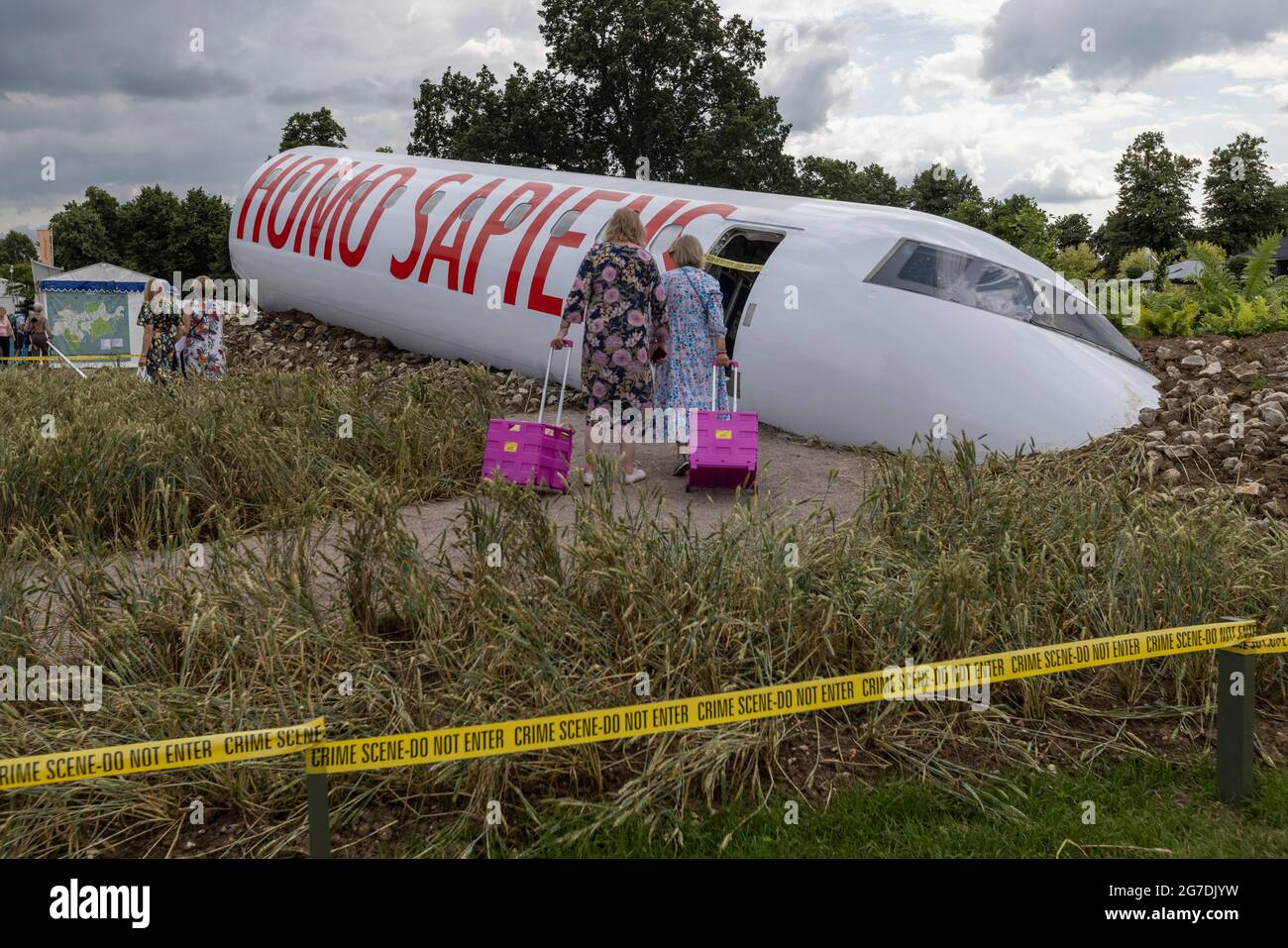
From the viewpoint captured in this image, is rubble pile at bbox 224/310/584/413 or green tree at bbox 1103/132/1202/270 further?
green tree at bbox 1103/132/1202/270

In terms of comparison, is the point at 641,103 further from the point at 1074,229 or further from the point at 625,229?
the point at 1074,229

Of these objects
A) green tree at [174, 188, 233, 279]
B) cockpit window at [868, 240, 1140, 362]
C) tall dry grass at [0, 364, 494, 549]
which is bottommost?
tall dry grass at [0, 364, 494, 549]

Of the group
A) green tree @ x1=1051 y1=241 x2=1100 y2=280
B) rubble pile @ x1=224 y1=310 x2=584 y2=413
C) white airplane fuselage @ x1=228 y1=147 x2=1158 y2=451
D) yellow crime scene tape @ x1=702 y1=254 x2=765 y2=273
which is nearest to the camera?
white airplane fuselage @ x1=228 y1=147 x2=1158 y2=451

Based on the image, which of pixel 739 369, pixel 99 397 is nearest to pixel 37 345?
pixel 99 397

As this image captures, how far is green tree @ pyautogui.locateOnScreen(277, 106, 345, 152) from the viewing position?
53.9 metres

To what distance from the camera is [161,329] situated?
12.1 meters

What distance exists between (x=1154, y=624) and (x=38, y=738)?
5.22m

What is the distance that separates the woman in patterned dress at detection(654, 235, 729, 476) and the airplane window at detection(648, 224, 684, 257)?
2387 millimetres

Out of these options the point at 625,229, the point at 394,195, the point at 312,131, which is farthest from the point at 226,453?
the point at 312,131

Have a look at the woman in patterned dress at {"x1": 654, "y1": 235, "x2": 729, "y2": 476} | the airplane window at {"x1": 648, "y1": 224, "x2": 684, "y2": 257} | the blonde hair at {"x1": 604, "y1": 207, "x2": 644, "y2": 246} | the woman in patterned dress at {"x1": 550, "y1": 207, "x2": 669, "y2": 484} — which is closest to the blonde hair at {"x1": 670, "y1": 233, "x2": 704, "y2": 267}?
the woman in patterned dress at {"x1": 654, "y1": 235, "x2": 729, "y2": 476}

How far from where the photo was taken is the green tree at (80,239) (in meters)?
72.6

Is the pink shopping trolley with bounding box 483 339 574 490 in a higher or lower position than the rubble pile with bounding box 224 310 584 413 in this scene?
lower

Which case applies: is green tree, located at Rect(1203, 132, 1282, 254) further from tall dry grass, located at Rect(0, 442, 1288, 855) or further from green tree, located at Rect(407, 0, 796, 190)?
tall dry grass, located at Rect(0, 442, 1288, 855)

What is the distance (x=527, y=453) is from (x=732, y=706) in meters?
4.53
